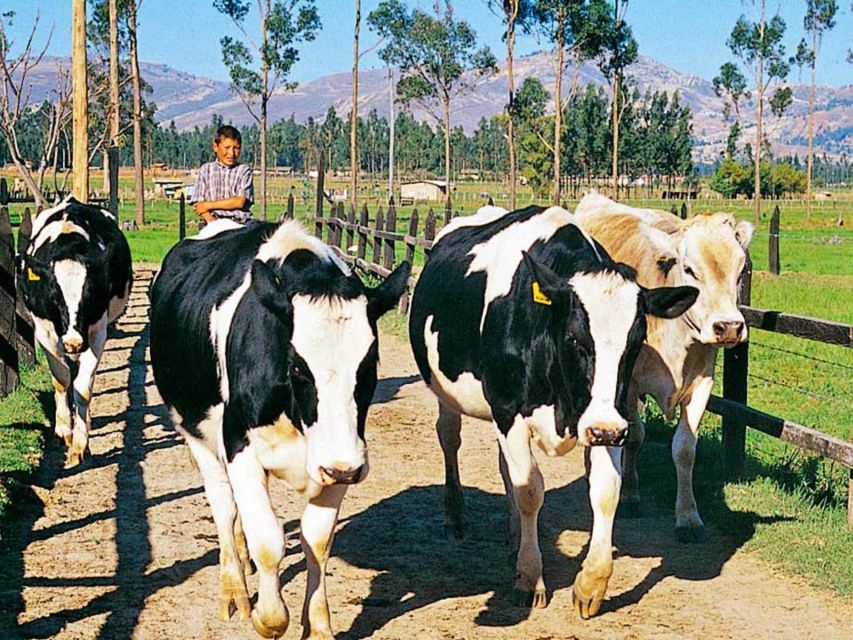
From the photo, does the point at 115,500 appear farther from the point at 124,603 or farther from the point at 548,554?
the point at 548,554

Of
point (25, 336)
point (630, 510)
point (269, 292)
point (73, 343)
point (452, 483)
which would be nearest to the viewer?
point (269, 292)

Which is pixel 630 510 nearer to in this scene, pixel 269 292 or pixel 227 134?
pixel 269 292

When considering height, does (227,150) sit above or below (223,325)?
above

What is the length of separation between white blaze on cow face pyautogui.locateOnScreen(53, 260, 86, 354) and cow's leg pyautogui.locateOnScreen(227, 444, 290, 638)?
170 inches

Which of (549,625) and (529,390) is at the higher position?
(529,390)

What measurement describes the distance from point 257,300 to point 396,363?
910 centimetres

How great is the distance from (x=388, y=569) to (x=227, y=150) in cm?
374

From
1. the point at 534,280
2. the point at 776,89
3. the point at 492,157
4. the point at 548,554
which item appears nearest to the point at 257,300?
the point at 534,280

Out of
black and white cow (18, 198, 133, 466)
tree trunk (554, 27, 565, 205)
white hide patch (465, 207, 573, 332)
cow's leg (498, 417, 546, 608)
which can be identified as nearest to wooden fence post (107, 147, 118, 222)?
black and white cow (18, 198, 133, 466)

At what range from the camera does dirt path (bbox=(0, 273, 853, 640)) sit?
18.3 ft

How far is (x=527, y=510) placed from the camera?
5.93 metres

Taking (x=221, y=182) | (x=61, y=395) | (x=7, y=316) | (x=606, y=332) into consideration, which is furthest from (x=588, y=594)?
(x=7, y=316)

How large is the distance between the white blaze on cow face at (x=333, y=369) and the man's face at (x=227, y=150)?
4271mm

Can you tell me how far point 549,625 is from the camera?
5.61 m
